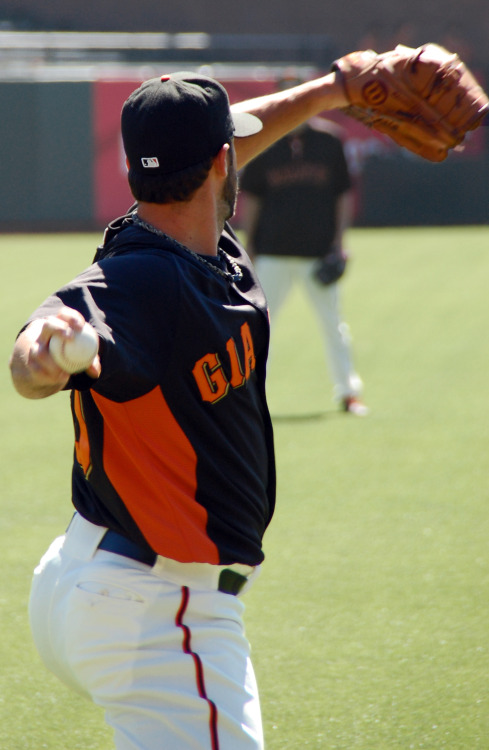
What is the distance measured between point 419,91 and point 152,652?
6.62ft

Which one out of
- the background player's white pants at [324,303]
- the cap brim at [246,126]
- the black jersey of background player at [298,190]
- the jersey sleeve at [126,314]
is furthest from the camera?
the black jersey of background player at [298,190]

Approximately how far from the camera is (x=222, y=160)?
8.13 feet

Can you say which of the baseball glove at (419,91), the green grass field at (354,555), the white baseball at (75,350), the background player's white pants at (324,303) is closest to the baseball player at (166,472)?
the white baseball at (75,350)

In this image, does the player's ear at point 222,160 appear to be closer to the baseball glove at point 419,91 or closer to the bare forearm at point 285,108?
the bare forearm at point 285,108

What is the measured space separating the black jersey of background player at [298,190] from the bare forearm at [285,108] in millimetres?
4917

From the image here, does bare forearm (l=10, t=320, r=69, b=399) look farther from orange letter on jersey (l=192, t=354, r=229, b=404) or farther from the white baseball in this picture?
orange letter on jersey (l=192, t=354, r=229, b=404)

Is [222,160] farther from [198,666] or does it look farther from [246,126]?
[198,666]

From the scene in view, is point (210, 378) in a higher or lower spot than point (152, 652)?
higher

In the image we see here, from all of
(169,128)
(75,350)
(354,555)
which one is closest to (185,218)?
(169,128)

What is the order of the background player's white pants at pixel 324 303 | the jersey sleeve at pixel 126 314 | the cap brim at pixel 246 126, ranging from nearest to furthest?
the jersey sleeve at pixel 126 314
the cap brim at pixel 246 126
the background player's white pants at pixel 324 303

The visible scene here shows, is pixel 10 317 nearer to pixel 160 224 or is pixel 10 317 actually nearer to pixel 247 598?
pixel 247 598

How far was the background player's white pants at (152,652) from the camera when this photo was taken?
2.29 m

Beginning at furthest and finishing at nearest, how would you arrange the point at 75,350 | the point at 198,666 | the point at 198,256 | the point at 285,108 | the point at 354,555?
the point at 354,555, the point at 285,108, the point at 198,256, the point at 198,666, the point at 75,350

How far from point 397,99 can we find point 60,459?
4.31 metres
